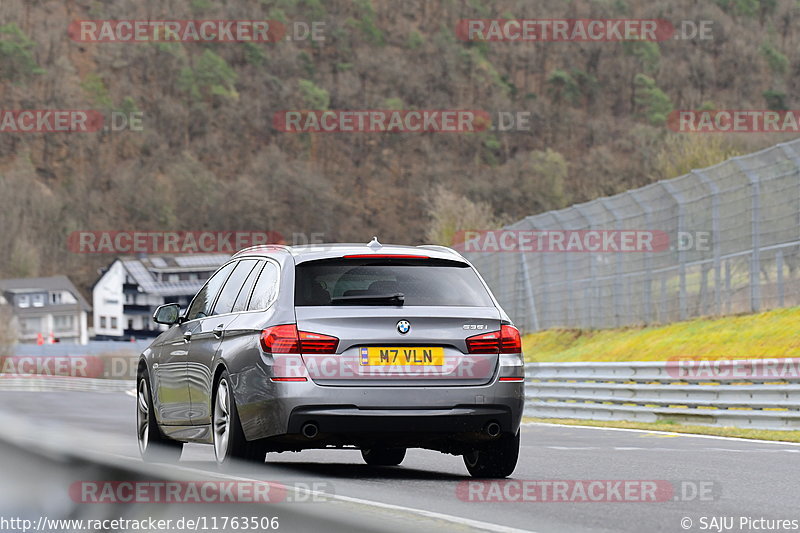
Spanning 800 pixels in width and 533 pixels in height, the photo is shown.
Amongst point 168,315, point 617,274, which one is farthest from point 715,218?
point 168,315

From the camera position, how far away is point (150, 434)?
11.7m

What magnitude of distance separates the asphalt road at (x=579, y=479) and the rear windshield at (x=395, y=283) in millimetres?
1194

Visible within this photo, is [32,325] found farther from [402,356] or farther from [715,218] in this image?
[402,356]

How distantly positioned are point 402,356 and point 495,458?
1.37 meters

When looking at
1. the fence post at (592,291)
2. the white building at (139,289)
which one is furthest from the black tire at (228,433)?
the white building at (139,289)

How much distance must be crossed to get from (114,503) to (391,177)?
517 feet

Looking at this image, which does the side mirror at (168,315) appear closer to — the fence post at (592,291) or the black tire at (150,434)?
the black tire at (150,434)

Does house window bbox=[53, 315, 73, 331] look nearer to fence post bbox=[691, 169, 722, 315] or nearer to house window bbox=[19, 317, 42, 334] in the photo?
house window bbox=[19, 317, 42, 334]

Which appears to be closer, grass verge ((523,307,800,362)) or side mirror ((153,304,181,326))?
side mirror ((153,304,181,326))

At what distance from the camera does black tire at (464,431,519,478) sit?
10203 mm

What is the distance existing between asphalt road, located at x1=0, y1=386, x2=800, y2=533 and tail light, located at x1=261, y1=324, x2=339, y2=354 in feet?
2.58

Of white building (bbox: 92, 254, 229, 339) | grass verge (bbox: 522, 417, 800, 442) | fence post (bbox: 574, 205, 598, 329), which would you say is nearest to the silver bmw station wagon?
grass verge (bbox: 522, 417, 800, 442)

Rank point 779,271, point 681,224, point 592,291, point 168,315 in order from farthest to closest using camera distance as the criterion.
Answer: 1. point 592,291
2. point 681,224
3. point 779,271
4. point 168,315

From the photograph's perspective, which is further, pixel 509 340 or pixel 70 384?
pixel 70 384
